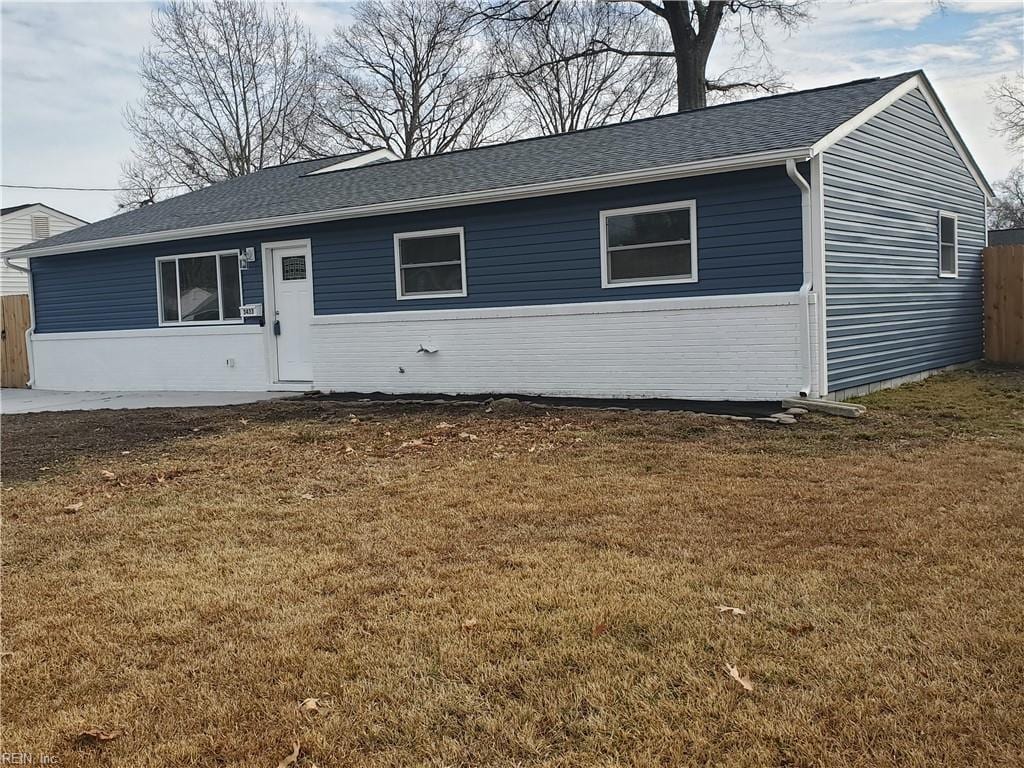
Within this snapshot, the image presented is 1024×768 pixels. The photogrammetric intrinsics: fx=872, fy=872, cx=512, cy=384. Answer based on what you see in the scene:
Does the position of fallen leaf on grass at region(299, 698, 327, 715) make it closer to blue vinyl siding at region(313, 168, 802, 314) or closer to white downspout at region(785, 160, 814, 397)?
white downspout at region(785, 160, 814, 397)

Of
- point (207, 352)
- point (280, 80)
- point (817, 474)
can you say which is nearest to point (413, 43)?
point (280, 80)

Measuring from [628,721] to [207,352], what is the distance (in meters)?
13.1

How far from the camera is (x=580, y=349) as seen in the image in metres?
11.1

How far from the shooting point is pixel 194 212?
15.9 meters

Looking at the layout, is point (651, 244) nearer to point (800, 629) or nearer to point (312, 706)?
point (800, 629)

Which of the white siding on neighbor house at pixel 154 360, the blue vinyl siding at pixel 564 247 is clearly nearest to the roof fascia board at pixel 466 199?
the blue vinyl siding at pixel 564 247

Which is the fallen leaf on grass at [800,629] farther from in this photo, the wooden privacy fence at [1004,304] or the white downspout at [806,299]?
the wooden privacy fence at [1004,304]

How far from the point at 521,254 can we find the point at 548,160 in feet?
5.88

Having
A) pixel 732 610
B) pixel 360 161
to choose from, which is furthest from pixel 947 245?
pixel 732 610

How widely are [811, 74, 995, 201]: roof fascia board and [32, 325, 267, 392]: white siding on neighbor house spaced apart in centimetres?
891

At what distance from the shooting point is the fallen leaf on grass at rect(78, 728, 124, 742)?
2789mm

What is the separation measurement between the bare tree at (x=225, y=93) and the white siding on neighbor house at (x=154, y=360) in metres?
18.1

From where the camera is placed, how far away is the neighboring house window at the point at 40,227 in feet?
107

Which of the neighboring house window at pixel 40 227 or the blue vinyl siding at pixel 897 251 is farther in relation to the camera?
the neighboring house window at pixel 40 227
